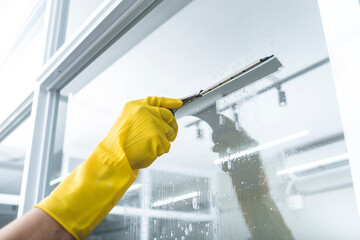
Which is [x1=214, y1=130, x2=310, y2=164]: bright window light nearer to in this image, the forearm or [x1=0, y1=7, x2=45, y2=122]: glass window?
the forearm

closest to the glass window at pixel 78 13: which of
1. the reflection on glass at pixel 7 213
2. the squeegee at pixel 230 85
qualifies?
the squeegee at pixel 230 85

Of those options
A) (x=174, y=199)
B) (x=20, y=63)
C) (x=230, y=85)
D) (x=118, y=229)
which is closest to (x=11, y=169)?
(x=20, y=63)

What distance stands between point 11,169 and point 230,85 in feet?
4.06

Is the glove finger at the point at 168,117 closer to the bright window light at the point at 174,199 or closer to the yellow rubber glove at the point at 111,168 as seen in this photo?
the yellow rubber glove at the point at 111,168

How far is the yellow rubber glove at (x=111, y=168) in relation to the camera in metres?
0.54

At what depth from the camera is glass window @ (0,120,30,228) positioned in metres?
1.33

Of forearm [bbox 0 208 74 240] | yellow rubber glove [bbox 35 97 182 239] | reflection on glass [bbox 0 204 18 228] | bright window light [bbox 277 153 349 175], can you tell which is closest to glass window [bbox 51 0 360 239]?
bright window light [bbox 277 153 349 175]

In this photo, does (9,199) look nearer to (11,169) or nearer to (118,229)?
(11,169)

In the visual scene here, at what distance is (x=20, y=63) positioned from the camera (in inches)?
65.5

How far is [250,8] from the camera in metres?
0.67

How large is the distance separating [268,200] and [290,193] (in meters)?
0.04

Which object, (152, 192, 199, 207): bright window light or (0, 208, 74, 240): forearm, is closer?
(0, 208, 74, 240): forearm

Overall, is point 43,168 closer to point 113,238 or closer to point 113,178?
point 113,238

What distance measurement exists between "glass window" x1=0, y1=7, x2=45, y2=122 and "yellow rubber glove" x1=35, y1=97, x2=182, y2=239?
91cm
